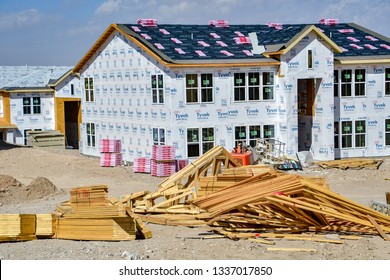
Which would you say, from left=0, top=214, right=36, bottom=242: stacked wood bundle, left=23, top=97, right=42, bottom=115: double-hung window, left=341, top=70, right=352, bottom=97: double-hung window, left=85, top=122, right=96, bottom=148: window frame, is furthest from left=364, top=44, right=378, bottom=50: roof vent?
left=23, top=97, right=42, bottom=115: double-hung window

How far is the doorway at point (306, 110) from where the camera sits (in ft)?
115

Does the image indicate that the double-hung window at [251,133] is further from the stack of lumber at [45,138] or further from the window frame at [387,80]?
the stack of lumber at [45,138]

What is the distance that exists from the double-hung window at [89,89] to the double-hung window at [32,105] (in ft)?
42.9

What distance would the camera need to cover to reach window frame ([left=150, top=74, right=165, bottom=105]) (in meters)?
33.2

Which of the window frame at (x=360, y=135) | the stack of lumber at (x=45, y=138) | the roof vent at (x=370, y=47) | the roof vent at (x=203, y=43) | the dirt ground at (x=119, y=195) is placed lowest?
the dirt ground at (x=119, y=195)

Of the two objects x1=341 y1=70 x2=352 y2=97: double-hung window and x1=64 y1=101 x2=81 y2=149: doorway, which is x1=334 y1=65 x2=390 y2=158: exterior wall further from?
x1=64 y1=101 x2=81 y2=149: doorway

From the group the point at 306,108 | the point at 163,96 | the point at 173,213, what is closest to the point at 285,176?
the point at 173,213

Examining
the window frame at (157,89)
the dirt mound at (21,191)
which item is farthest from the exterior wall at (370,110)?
the dirt mound at (21,191)

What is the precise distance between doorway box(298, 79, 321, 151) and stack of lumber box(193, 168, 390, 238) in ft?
57.8

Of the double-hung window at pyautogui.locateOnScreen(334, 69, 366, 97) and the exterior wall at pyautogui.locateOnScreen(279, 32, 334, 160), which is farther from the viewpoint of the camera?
the double-hung window at pyautogui.locateOnScreen(334, 69, 366, 97)

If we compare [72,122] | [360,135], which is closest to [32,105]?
[72,122]

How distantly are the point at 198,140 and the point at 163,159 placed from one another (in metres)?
2.60
